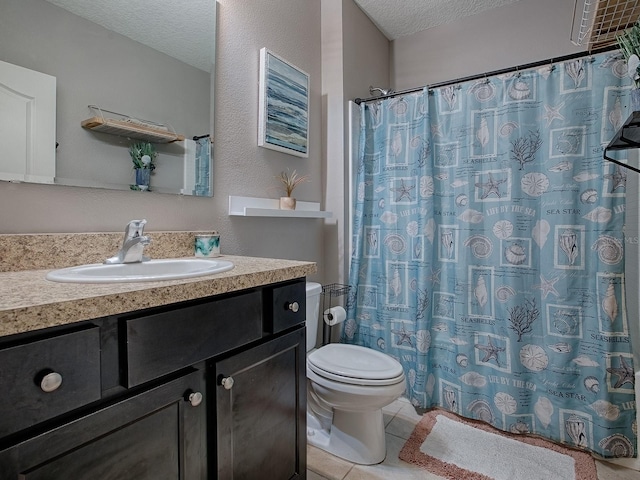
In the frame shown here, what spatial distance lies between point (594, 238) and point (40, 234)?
6.95 feet

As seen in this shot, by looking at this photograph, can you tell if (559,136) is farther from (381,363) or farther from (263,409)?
(263,409)

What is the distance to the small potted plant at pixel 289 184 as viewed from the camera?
5.91ft

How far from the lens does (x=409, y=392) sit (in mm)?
1967

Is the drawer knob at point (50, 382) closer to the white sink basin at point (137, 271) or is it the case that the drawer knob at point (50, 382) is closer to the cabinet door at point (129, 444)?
the cabinet door at point (129, 444)

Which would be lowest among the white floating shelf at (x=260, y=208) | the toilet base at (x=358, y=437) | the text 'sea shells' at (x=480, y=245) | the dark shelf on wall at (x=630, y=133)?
the toilet base at (x=358, y=437)

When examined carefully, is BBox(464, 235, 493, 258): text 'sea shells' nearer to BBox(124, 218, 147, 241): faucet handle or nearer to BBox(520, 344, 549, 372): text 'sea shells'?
BBox(520, 344, 549, 372): text 'sea shells'

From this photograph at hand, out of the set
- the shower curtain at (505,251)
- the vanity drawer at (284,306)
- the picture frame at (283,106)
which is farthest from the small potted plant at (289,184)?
the vanity drawer at (284,306)

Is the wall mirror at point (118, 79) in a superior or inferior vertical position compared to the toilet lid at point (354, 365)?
superior

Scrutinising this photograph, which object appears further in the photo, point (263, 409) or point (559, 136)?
point (559, 136)

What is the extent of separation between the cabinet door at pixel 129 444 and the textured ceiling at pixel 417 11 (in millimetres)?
2535

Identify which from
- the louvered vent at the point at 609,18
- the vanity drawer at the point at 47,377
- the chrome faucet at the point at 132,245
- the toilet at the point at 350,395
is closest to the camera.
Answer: the vanity drawer at the point at 47,377

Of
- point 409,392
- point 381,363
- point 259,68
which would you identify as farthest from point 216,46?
point 409,392

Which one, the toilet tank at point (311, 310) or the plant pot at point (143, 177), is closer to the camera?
the plant pot at point (143, 177)

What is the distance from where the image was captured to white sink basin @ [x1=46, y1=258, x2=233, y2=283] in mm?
747
